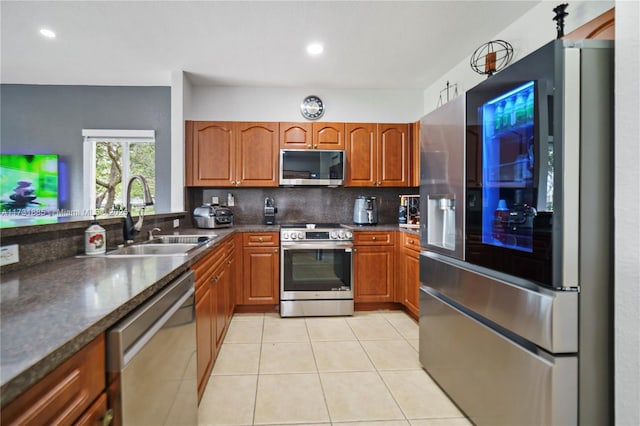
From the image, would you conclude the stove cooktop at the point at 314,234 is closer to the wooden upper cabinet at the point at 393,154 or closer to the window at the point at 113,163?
the wooden upper cabinet at the point at 393,154

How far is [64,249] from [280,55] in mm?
2373

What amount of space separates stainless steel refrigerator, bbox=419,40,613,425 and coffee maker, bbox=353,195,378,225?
207 centimetres

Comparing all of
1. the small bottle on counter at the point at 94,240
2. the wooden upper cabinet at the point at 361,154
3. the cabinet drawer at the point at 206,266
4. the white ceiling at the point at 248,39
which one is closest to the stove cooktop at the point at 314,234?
the wooden upper cabinet at the point at 361,154

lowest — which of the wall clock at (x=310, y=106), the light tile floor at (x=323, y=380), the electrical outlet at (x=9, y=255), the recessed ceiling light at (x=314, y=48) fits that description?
the light tile floor at (x=323, y=380)

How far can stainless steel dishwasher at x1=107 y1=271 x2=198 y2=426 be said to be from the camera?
80 cm

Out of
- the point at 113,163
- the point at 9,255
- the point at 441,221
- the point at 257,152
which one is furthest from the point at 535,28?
the point at 113,163

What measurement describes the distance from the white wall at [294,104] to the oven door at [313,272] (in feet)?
5.29

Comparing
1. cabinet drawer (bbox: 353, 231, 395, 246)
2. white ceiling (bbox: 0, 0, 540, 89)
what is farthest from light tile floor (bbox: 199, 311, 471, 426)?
white ceiling (bbox: 0, 0, 540, 89)

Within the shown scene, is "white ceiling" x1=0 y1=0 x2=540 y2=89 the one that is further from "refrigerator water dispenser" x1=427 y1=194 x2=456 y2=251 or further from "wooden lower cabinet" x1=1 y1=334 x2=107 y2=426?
"wooden lower cabinet" x1=1 y1=334 x2=107 y2=426

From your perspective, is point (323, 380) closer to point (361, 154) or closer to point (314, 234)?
point (314, 234)

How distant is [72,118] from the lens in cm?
393

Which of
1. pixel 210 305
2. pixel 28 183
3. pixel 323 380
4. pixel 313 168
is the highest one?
pixel 313 168

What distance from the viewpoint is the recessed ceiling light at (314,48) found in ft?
9.16

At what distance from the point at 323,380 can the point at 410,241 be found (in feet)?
5.14
